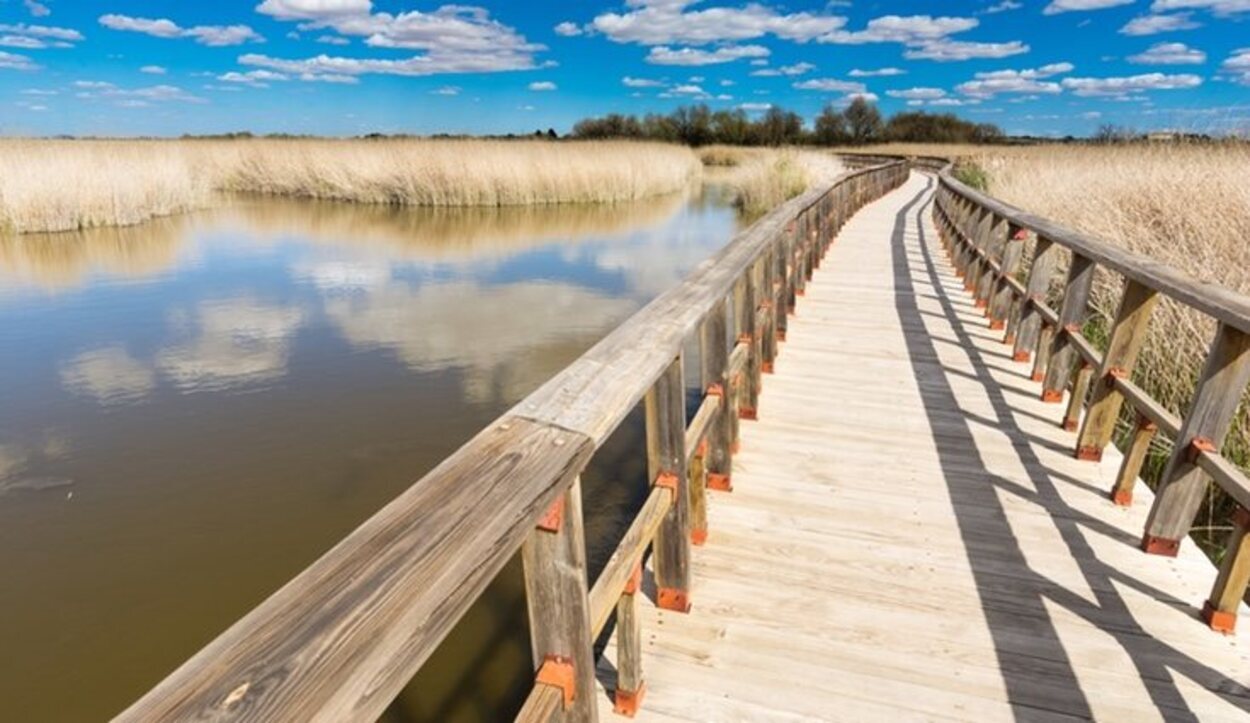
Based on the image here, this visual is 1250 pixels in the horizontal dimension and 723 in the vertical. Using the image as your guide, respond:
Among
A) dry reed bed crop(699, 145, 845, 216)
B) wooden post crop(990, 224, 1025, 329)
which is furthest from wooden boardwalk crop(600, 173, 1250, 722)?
dry reed bed crop(699, 145, 845, 216)

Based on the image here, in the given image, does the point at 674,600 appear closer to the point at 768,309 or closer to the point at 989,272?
the point at 768,309

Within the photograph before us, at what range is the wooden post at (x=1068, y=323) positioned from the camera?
4539 mm

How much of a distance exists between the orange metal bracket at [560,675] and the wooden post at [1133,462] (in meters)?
3.14

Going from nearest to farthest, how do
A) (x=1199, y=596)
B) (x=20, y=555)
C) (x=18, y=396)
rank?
(x=1199, y=596) → (x=20, y=555) → (x=18, y=396)

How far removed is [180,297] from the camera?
11.4 meters

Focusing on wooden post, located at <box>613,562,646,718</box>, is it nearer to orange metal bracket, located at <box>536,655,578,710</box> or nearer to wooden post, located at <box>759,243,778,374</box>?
orange metal bracket, located at <box>536,655,578,710</box>

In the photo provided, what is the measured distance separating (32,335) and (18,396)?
8.68 feet

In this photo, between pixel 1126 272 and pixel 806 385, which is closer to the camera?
pixel 1126 272

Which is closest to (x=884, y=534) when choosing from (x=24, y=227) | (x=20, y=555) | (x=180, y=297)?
(x=20, y=555)

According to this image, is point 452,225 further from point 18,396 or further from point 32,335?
point 18,396

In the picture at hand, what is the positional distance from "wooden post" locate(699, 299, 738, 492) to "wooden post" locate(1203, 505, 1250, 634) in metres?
1.98

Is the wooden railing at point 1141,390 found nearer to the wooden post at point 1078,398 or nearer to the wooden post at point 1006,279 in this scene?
the wooden post at point 1078,398

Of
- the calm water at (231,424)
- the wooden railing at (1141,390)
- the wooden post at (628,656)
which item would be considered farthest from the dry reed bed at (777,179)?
the wooden post at (628,656)

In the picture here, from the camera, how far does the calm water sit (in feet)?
12.4
